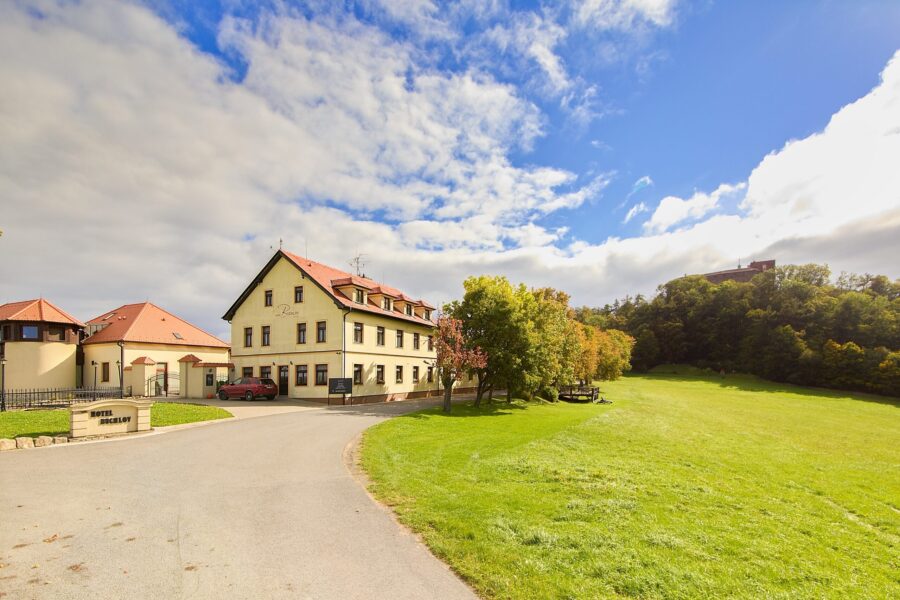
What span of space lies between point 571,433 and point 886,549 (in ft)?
36.6

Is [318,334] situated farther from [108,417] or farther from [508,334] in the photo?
[108,417]

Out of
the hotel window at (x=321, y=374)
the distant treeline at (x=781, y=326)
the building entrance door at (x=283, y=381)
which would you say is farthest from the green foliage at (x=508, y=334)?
the distant treeline at (x=781, y=326)

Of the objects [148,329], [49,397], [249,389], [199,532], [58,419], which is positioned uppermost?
[148,329]

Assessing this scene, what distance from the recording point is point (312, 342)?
32906 millimetres

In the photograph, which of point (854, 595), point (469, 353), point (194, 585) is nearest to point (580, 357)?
point (469, 353)

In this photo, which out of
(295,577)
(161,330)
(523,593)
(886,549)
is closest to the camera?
(523,593)

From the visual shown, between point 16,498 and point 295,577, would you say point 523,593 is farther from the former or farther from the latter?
point 16,498

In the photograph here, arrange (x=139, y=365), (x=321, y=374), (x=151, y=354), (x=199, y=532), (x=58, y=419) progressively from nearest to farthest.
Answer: (x=199, y=532)
(x=58, y=419)
(x=321, y=374)
(x=139, y=365)
(x=151, y=354)

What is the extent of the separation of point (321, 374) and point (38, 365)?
24.1m

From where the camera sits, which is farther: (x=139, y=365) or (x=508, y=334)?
(x=139, y=365)

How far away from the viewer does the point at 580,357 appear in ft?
140

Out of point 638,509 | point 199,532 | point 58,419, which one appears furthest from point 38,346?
point 638,509

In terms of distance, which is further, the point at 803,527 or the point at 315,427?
the point at 315,427

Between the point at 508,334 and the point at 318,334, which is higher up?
the point at 318,334
